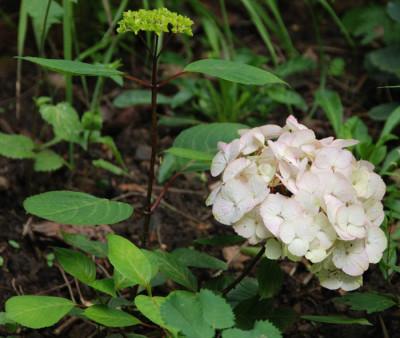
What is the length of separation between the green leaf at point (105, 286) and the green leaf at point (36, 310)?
0.07 metres

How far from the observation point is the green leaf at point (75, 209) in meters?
1.25

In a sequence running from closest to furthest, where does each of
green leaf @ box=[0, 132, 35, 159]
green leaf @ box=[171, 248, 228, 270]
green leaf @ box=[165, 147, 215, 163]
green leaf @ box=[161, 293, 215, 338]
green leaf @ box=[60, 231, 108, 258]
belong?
green leaf @ box=[161, 293, 215, 338]
green leaf @ box=[165, 147, 215, 163]
green leaf @ box=[60, 231, 108, 258]
green leaf @ box=[171, 248, 228, 270]
green leaf @ box=[0, 132, 35, 159]

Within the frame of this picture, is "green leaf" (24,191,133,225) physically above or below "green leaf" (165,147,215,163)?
below

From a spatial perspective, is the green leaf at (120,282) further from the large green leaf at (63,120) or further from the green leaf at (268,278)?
the large green leaf at (63,120)

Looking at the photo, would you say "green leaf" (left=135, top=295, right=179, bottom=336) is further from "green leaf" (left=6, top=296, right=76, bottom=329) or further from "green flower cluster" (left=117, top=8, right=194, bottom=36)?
"green flower cluster" (left=117, top=8, right=194, bottom=36)

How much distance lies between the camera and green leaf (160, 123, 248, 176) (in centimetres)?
159

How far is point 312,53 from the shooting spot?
10.7ft

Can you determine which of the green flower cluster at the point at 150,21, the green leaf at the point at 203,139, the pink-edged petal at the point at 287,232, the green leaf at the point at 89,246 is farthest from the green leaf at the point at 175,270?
the green flower cluster at the point at 150,21

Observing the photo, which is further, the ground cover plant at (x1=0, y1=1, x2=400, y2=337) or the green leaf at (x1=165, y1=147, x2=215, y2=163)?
the green leaf at (x1=165, y1=147, x2=215, y2=163)

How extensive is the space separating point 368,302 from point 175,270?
51cm

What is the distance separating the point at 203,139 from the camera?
1.61m

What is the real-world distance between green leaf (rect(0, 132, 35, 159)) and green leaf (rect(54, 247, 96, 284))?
2.18 feet

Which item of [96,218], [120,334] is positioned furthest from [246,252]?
[96,218]

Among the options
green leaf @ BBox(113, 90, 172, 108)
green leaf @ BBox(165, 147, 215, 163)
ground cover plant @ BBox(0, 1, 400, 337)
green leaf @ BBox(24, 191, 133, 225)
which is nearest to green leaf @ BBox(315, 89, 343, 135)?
green leaf @ BBox(113, 90, 172, 108)
